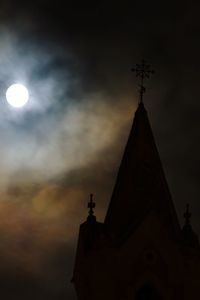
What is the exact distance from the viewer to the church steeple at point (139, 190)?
1538 inches

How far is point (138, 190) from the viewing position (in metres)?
39.9

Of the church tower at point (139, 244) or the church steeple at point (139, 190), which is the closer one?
the church tower at point (139, 244)

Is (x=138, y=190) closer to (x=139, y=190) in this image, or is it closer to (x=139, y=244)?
(x=139, y=190)

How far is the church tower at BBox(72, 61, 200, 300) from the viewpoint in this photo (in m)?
37.4

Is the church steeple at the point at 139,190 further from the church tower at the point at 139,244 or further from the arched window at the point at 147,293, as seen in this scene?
the arched window at the point at 147,293

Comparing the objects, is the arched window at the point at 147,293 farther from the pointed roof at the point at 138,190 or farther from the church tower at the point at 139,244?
Result: the pointed roof at the point at 138,190

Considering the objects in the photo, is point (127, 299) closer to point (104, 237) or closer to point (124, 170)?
point (104, 237)

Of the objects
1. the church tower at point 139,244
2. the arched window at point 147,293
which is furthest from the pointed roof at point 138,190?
the arched window at point 147,293

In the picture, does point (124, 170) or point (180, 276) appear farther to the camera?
point (124, 170)

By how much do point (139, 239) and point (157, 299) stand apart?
Result: 8.25ft

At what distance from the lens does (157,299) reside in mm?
37438

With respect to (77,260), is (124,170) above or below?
above

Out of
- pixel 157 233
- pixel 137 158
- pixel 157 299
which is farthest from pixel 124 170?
pixel 157 299

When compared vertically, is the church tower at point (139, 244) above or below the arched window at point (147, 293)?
above
